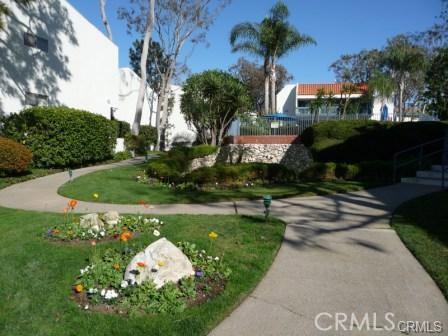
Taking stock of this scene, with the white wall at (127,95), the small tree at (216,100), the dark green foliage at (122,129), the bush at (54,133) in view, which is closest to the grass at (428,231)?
the bush at (54,133)

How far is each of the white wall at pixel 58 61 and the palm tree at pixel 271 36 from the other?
963 centimetres

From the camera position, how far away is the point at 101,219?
5910mm

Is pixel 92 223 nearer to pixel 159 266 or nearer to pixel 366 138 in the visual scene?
pixel 159 266

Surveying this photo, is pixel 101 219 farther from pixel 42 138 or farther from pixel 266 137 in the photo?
pixel 266 137

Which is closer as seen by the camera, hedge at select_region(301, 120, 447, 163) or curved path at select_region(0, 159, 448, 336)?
curved path at select_region(0, 159, 448, 336)

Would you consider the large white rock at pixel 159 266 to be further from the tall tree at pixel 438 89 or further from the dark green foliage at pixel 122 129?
the tall tree at pixel 438 89

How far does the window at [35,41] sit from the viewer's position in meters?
16.3

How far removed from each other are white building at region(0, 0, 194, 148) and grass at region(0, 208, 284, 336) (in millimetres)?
11183

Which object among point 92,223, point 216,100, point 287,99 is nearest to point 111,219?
point 92,223

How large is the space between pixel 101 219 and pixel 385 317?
167 inches

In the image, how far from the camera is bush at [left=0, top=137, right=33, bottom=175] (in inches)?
464

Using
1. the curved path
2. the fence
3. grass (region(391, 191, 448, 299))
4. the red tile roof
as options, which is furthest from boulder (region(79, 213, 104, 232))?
the red tile roof

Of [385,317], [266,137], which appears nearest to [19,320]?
[385,317]

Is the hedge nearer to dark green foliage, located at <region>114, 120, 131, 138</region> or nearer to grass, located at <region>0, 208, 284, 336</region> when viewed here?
grass, located at <region>0, 208, 284, 336</region>
